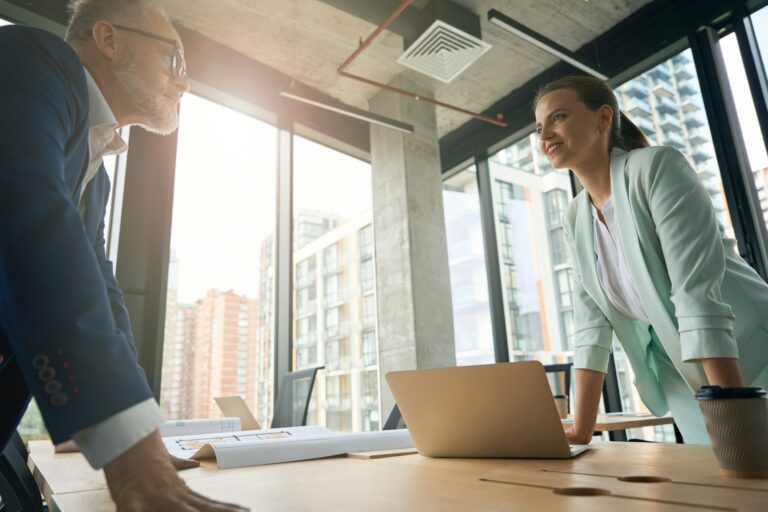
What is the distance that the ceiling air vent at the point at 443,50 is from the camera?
4.14 meters

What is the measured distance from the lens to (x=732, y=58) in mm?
4008

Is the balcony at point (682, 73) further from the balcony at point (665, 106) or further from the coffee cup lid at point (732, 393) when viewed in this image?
the coffee cup lid at point (732, 393)

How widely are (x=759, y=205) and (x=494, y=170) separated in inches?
105

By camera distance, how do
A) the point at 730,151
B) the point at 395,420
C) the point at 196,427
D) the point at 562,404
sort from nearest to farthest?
the point at 196,427 → the point at 562,404 → the point at 395,420 → the point at 730,151

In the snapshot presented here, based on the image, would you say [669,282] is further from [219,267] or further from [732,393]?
[219,267]

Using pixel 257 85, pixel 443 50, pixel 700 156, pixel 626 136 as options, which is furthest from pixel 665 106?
pixel 257 85

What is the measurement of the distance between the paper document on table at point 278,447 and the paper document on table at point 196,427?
1.71ft

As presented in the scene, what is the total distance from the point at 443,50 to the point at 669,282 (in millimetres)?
3503

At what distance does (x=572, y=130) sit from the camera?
4.80 ft

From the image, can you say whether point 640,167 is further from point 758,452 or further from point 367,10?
point 367,10

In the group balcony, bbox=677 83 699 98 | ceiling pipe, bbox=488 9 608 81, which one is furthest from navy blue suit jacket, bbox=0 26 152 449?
balcony, bbox=677 83 699 98

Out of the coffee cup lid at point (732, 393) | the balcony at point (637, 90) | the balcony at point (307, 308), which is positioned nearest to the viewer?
the coffee cup lid at point (732, 393)

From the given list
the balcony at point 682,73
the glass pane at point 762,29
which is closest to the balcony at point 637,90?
the balcony at point 682,73

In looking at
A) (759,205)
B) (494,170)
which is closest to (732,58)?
(759,205)
